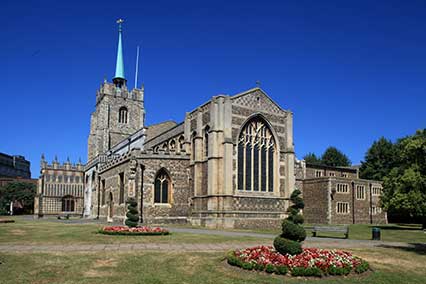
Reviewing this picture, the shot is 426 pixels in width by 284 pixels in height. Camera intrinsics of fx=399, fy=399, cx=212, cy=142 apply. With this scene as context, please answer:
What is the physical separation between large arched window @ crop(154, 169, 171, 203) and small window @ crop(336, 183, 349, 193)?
975 inches

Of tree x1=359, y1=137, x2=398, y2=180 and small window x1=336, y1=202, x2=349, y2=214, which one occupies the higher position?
tree x1=359, y1=137, x2=398, y2=180

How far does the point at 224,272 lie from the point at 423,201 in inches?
506

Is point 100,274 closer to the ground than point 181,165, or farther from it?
closer to the ground

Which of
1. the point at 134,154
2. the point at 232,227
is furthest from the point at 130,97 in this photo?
the point at 232,227

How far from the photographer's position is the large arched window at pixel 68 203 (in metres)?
81.5

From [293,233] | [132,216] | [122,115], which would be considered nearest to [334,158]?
[122,115]

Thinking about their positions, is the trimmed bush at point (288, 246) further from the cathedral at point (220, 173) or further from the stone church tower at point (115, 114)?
the stone church tower at point (115, 114)

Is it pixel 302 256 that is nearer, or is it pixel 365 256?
pixel 302 256

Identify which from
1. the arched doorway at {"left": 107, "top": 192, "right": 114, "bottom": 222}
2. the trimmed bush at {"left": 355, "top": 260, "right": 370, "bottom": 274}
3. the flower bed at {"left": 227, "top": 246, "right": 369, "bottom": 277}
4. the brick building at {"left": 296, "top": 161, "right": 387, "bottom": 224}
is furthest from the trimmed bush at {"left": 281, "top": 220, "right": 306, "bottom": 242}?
the brick building at {"left": 296, "top": 161, "right": 387, "bottom": 224}

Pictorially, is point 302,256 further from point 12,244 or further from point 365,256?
point 12,244

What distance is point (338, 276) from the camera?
1327 cm

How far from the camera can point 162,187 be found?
43.2 m

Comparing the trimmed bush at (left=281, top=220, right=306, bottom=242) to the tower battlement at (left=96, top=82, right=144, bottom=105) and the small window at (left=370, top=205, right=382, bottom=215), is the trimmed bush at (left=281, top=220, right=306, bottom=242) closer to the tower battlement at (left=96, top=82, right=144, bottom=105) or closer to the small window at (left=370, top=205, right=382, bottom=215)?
the small window at (left=370, top=205, right=382, bottom=215)

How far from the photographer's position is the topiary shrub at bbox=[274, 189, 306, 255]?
583 inches
